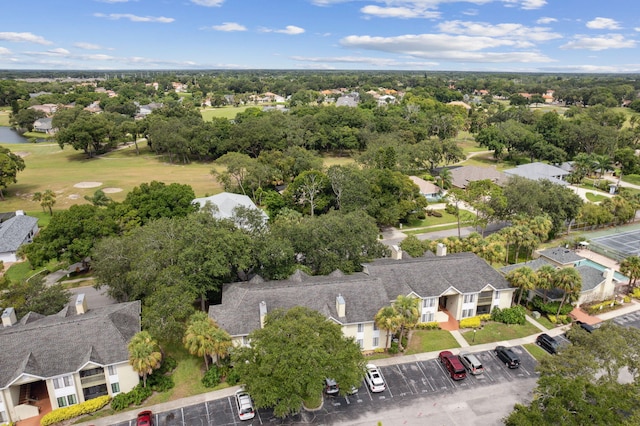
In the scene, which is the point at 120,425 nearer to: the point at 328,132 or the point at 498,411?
the point at 498,411

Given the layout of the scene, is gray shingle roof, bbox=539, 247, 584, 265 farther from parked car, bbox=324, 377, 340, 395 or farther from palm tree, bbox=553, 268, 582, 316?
parked car, bbox=324, 377, 340, 395

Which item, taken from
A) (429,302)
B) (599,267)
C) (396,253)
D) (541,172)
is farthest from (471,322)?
(541,172)

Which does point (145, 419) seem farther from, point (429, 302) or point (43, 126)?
point (43, 126)

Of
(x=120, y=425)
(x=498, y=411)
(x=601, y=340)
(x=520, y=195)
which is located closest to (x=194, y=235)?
(x=120, y=425)

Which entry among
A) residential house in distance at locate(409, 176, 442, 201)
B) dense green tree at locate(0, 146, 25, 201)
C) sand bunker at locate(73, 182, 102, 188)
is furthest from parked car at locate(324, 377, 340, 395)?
sand bunker at locate(73, 182, 102, 188)

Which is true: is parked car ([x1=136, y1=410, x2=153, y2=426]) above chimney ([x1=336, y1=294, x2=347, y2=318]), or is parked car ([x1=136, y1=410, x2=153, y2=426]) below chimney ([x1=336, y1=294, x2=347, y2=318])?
below

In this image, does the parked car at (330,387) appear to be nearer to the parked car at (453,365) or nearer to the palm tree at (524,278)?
the parked car at (453,365)

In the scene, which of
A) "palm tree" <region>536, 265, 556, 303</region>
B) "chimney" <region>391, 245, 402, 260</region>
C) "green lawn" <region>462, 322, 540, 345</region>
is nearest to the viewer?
"green lawn" <region>462, 322, 540, 345</region>
